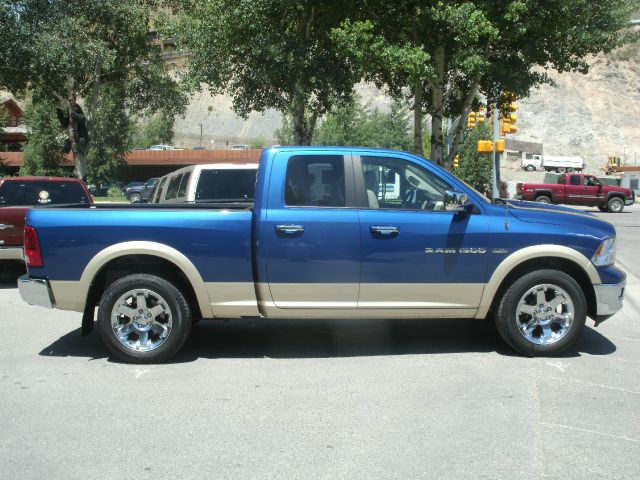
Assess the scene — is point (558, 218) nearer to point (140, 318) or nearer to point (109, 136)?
point (140, 318)

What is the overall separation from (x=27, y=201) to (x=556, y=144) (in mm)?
89745

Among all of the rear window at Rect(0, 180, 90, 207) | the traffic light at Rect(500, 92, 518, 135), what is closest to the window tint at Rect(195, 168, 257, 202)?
the rear window at Rect(0, 180, 90, 207)

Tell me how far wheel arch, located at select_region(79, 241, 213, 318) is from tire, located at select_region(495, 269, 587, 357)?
2.80m

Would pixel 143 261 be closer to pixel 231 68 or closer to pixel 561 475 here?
pixel 561 475

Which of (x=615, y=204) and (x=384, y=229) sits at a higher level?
(x=384, y=229)

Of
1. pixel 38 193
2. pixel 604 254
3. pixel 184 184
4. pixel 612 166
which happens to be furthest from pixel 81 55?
pixel 612 166

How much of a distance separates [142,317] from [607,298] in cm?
432

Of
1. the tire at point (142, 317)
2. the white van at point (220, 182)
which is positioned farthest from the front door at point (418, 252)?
the white van at point (220, 182)

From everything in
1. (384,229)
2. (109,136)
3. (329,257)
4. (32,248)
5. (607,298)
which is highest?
(109,136)

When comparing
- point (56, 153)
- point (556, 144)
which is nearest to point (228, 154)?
point (56, 153)

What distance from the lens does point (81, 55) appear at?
24109 millimetres

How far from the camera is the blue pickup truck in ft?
20.1

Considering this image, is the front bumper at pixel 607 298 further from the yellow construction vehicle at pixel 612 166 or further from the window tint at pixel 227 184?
the yellow construction vehicle at pixel 612 166

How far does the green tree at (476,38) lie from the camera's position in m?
17.2
